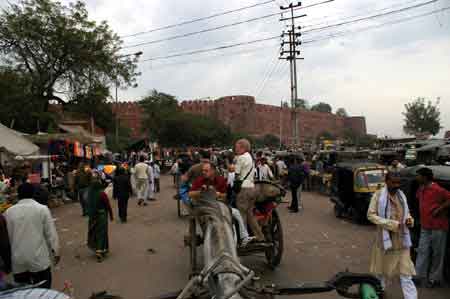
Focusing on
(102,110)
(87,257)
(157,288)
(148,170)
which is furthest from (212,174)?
(102,110)

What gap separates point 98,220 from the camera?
24.1ft

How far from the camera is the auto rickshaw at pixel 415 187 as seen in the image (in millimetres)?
5695

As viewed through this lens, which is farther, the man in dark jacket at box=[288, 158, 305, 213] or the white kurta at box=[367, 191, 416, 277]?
the man in dark jacket at box=[288, 158, 305, 213]

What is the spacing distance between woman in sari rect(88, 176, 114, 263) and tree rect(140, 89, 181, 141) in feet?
117

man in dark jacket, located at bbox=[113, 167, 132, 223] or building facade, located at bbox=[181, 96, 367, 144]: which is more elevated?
building facade, located at bbox=[181, 96, 367, 144]

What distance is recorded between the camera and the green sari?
7246mm

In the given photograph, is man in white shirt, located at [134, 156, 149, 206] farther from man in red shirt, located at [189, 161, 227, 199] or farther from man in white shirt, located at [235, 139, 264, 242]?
man in red shirt, located at [189, 161, 227, 199]

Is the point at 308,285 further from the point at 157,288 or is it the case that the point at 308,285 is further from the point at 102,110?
the point at 102,110

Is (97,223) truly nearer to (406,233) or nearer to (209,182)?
(209,182)

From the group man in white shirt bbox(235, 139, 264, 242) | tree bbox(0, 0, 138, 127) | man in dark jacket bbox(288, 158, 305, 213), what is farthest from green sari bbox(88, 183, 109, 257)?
tree bbox(0, 0, 138, 127)

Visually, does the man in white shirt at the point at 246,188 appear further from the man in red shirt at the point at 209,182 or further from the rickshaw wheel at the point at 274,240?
the rickshaw wheel at the point at 274,240

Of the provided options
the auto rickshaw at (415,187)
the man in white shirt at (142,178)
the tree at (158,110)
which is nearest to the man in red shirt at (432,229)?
the auto rickshaw at (415,187)

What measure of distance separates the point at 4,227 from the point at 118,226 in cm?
627

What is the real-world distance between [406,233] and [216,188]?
263cm
